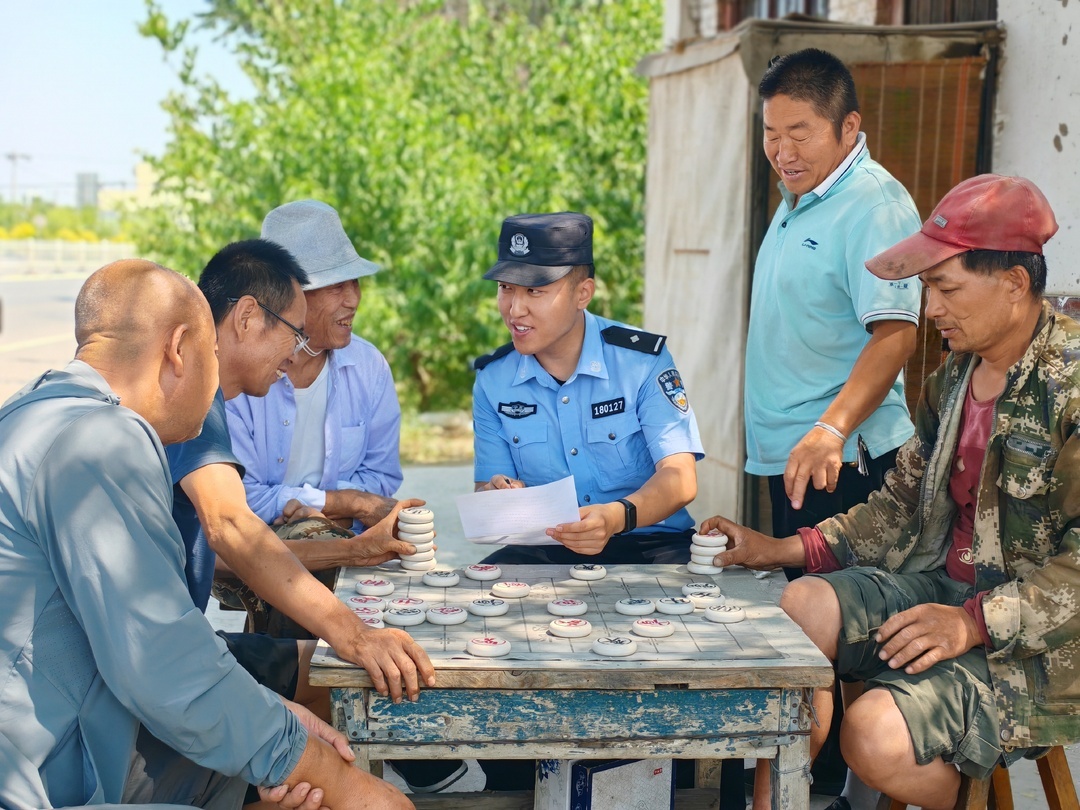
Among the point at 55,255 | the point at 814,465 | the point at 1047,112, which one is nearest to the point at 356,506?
the point at 814,465

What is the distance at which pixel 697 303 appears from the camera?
19.5 feet

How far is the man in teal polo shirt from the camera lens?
3.37 meters

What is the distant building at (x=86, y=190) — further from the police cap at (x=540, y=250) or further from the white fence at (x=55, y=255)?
the police cap at (x=540, y=250)

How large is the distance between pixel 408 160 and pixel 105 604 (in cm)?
774

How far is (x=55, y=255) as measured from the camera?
46125mm

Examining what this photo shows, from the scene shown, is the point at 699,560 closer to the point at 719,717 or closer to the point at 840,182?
the point at 719,717

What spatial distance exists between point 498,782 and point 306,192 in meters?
6.47

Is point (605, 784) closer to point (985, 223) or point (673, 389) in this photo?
point (673, 389)

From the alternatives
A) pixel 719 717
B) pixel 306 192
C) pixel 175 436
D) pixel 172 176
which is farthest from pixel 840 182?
pixel 172 176

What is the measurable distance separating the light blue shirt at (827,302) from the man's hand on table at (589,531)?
736 mm

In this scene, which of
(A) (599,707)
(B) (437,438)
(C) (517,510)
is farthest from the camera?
(B) (437,438)

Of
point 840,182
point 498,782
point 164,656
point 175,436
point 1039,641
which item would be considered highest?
point 840,182

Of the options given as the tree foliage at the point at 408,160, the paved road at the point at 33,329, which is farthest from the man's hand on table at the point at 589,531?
the paved road at the point at 33,329

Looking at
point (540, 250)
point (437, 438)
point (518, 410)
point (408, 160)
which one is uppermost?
point (408, 160)
